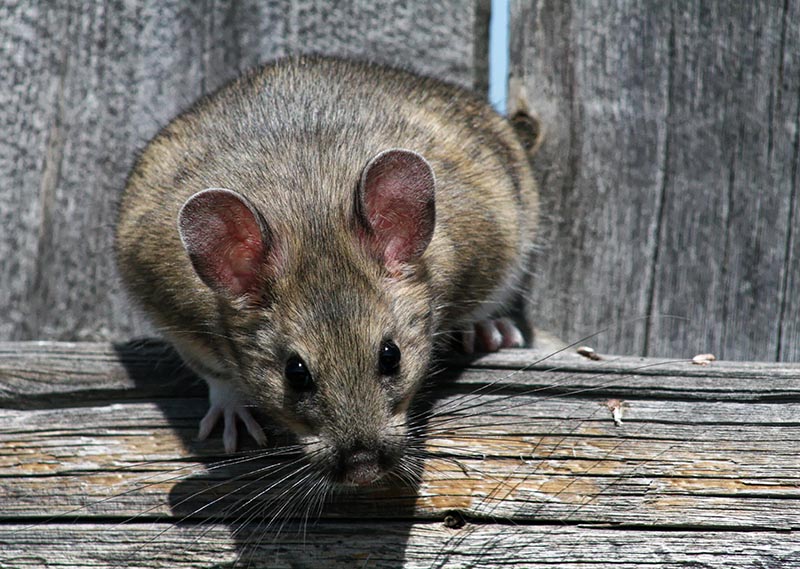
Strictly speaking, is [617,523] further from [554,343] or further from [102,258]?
[102,258]

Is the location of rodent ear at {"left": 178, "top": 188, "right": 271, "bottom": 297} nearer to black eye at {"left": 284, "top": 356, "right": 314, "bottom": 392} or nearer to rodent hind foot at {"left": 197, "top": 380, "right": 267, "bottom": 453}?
black eye at {"left": 284, "top": 356, "right": 314, "bottom": 392}

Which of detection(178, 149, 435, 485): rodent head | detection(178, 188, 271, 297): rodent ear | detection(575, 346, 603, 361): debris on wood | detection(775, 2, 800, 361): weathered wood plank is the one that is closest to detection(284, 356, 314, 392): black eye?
detection(178, 149, 435, 485): rodent head

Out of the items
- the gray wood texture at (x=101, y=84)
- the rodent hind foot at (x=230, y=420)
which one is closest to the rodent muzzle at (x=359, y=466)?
the rodent hind foot at (x=230, y=420)

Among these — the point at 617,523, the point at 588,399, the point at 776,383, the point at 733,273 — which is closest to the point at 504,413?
the point at 588,399

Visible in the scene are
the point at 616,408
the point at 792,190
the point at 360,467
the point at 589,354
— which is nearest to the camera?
the point at 360,467

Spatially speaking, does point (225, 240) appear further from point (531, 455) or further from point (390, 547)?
point (531, 455)

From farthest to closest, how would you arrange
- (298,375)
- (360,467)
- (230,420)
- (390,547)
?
(230,420), (390,547), (298,375), (360,467)

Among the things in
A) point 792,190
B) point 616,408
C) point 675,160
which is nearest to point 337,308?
point 616,408
